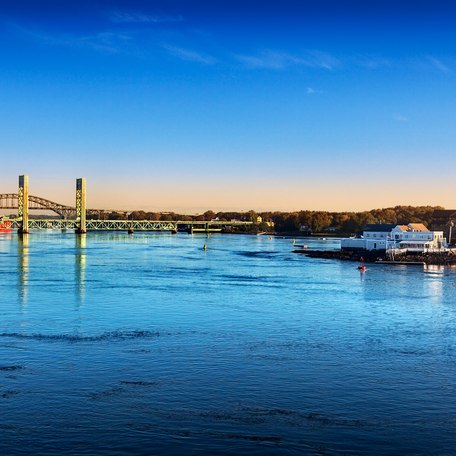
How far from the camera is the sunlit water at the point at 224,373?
14312 mm

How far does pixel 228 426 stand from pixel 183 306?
19.7 m

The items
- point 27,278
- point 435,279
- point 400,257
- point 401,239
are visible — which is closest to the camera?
point 27,278

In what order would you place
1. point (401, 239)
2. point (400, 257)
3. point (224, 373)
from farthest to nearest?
point (401, 239) → point (400, 257) → point (224, 373)

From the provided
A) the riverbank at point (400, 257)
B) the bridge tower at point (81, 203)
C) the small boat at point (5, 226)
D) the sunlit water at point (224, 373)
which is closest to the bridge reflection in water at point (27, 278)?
the sunlit water at point (224, 373)

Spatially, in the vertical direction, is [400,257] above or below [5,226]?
below

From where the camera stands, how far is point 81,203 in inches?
6412

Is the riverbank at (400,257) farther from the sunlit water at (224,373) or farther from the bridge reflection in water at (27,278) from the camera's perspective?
the sunlit water at (224,373)

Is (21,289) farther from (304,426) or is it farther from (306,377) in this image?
(304,426)

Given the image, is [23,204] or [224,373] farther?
[23,204]

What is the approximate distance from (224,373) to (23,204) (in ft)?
490

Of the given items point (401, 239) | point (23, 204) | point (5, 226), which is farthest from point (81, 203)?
point (401, 239)

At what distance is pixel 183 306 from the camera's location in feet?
113

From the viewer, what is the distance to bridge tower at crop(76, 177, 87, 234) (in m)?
163

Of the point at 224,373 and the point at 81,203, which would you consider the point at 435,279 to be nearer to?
the point at 224,373
